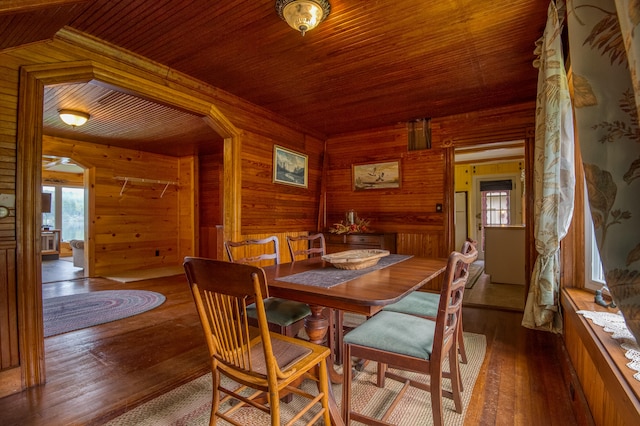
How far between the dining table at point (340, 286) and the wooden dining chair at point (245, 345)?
22 centimetres

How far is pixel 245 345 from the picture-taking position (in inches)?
50.3

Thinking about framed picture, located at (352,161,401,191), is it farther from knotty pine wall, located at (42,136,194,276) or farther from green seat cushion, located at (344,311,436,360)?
knotty pine wall, located at (42,136,194,276)

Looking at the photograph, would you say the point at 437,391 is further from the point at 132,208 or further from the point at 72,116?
the point at 132,208

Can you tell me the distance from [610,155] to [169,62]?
2.97 m

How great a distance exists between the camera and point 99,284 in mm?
4773

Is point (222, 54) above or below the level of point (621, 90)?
above

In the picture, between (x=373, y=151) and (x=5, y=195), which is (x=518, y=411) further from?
(x=373, y=151)

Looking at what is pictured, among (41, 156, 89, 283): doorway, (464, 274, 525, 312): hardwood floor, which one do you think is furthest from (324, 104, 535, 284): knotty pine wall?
(41, 156, 89, 283): doorway

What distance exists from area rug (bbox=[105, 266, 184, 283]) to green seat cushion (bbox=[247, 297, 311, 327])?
13.5 feet

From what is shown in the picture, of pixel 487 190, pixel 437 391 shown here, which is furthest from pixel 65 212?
pixel 487 190

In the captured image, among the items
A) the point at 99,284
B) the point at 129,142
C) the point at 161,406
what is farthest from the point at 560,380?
the point at 129,142

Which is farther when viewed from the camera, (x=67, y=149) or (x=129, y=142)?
(x=129, y=142)

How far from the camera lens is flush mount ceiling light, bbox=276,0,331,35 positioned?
182 centimetres

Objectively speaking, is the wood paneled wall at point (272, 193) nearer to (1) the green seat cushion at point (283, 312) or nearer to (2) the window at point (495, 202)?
(1) the green seat cushion at point (283, 312)
